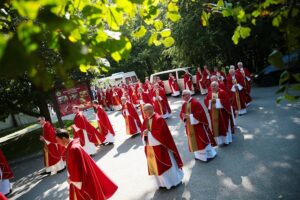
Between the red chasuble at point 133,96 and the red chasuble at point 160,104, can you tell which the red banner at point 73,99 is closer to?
the red chasuble at point 133,96

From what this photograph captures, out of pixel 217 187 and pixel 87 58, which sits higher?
pixel 87 58

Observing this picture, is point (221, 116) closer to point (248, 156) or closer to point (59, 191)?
point (248, 156)

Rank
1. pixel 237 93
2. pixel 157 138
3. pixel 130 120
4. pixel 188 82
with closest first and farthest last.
A: pixel 157 138 < pixel 237 93 < pixel 130 120 < pixel 188 82

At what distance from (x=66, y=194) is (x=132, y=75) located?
993 inches

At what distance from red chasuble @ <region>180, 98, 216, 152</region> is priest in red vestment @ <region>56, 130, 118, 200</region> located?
309 centimetres

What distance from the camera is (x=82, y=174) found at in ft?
16.6

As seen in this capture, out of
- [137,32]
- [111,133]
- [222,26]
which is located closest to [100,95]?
[222,26]

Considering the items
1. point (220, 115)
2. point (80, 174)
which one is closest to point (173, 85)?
point (220, 115)

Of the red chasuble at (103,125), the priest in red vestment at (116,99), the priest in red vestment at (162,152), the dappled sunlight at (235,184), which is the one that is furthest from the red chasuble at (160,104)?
the priest in red vestment at (116,99)

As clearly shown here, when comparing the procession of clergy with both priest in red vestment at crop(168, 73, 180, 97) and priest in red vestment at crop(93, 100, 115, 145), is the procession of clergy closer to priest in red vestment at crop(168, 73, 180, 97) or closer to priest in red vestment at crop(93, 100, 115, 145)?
priest in red vestment at crop(93, 100, 115, 145)

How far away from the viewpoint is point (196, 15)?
20.6 m

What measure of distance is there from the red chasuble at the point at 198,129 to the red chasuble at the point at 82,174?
121 inches

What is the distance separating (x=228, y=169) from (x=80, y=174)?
3.54 meters

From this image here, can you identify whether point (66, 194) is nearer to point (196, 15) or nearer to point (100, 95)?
point (196, 15)
